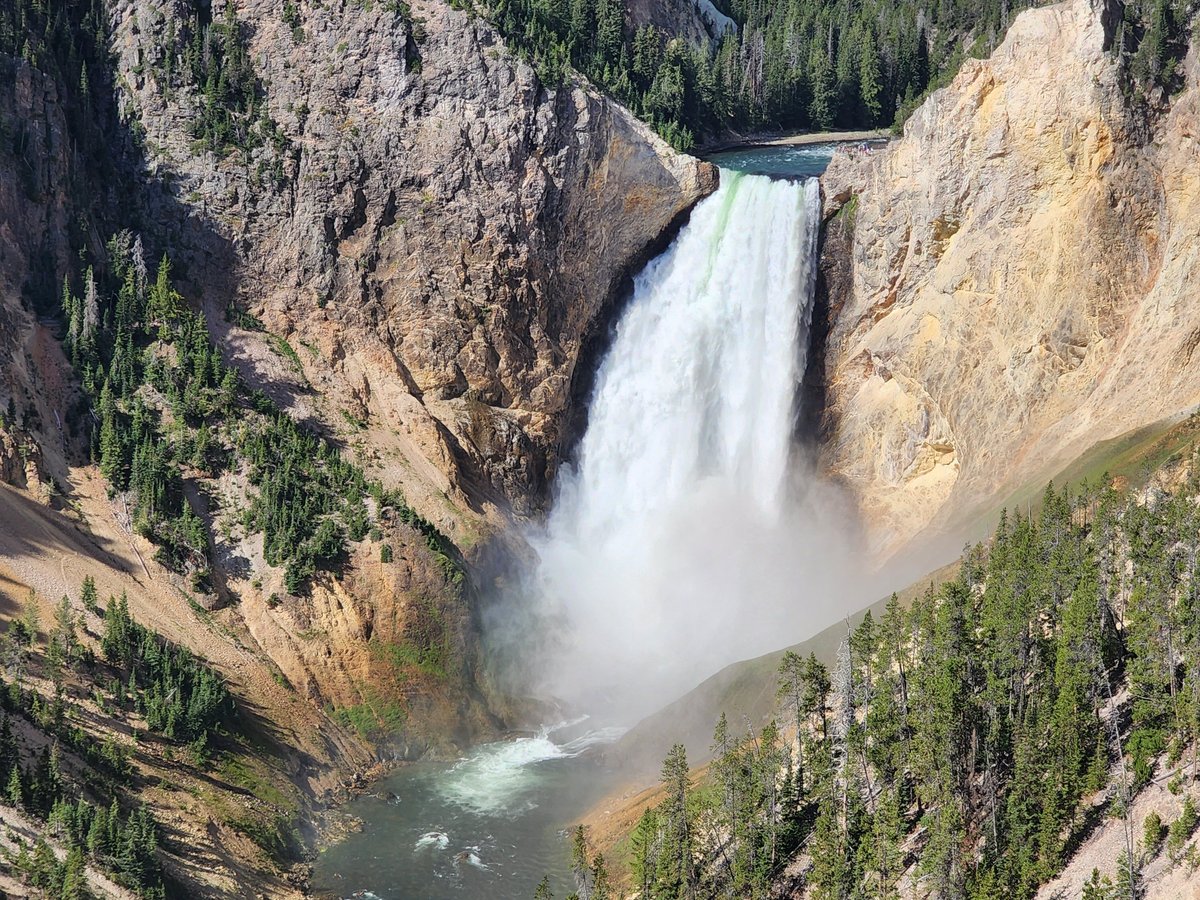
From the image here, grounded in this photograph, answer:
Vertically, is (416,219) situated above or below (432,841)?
above

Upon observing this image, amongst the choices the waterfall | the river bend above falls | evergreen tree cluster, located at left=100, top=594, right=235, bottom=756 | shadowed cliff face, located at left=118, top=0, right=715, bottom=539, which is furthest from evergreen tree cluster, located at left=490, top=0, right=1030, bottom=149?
evergreen tree cluster, located at left=100, top=594, right=235, bottom=756

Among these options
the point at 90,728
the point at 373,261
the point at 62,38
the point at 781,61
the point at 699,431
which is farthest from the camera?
the point at 781,61

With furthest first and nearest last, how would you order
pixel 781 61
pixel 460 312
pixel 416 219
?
pixel 781 61 → pixel 416 219 → pixel 460 312

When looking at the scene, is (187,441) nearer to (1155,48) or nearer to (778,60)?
(1155,48)

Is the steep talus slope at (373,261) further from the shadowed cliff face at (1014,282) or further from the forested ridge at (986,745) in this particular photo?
the forested ridge at (986,745)

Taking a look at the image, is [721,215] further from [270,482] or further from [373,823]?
[373,823]

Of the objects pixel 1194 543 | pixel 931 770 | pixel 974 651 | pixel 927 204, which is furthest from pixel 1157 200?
pixel 931 770

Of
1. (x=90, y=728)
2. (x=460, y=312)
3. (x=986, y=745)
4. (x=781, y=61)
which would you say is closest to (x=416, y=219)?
(x=460, y=312)

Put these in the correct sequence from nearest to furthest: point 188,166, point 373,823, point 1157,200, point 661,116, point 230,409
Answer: point 373,823 → point 1157,200 → point 230,409 → point 188,166 → point 661,116
